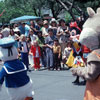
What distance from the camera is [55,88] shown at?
7.98 meters

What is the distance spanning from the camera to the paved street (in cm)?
707

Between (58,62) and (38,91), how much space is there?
150 inches

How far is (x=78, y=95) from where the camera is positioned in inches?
280

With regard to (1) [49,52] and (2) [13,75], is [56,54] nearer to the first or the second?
(1) [49,52]

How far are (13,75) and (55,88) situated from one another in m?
3.04

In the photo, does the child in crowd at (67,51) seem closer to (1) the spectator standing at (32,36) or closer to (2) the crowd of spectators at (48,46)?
(2) the crowd of spectators at (48,46)

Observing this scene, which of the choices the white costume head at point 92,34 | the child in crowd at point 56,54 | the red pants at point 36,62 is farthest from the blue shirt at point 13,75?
the red pants at point 36,62

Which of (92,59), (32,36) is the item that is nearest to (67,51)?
(32,36)

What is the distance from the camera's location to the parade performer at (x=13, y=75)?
509cm

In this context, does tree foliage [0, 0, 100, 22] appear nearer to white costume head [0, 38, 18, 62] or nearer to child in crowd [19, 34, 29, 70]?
child in crowd [19, 34, 29, 70]

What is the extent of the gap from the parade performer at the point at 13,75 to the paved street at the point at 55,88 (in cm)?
189

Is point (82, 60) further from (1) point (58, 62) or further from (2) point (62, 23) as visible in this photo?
(2) point (62, 23)

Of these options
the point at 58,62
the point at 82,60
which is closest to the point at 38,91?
the point at 82,60

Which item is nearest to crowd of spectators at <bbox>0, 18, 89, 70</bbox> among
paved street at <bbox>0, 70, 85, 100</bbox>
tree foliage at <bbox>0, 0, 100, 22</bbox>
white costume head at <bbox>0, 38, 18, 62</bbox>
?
paved street at <bbox>0, 70, 85, 100</bbox>
